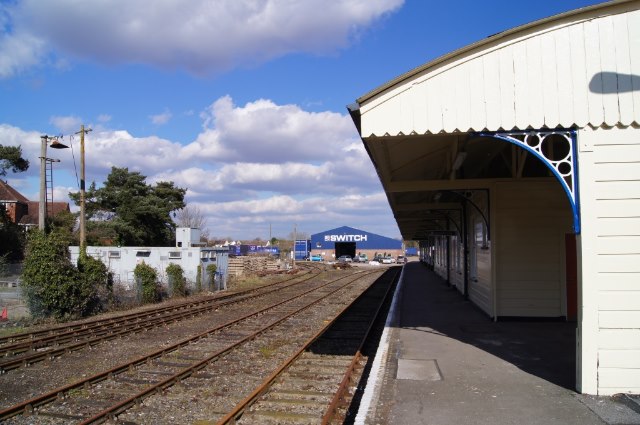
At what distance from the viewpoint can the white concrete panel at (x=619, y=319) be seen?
5.88 m

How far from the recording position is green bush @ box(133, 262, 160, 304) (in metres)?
22.8

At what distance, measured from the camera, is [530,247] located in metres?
11.3

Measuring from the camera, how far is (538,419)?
208 inches

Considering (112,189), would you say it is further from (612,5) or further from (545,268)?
(612,5)

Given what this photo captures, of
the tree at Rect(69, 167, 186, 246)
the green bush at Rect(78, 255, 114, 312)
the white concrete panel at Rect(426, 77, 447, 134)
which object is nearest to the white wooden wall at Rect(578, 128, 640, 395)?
the white concrete panel at Rect(426, 77, 447, 134)

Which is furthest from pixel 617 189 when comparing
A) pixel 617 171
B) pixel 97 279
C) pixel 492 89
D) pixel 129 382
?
pixel 97 279

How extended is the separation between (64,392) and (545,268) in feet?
30.8

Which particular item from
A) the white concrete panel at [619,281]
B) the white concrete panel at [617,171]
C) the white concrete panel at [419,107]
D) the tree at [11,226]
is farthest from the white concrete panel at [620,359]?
the tree at [11,226]

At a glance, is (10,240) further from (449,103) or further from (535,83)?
(535,83)

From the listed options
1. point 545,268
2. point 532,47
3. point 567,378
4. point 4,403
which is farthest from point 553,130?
point 4,403

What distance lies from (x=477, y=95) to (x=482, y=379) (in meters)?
3.65

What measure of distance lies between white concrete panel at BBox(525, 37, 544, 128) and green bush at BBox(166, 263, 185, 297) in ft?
72.5

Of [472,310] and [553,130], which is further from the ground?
[553,130]

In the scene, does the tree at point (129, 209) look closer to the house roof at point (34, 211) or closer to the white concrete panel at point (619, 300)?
the house roof at point (34, 211)
